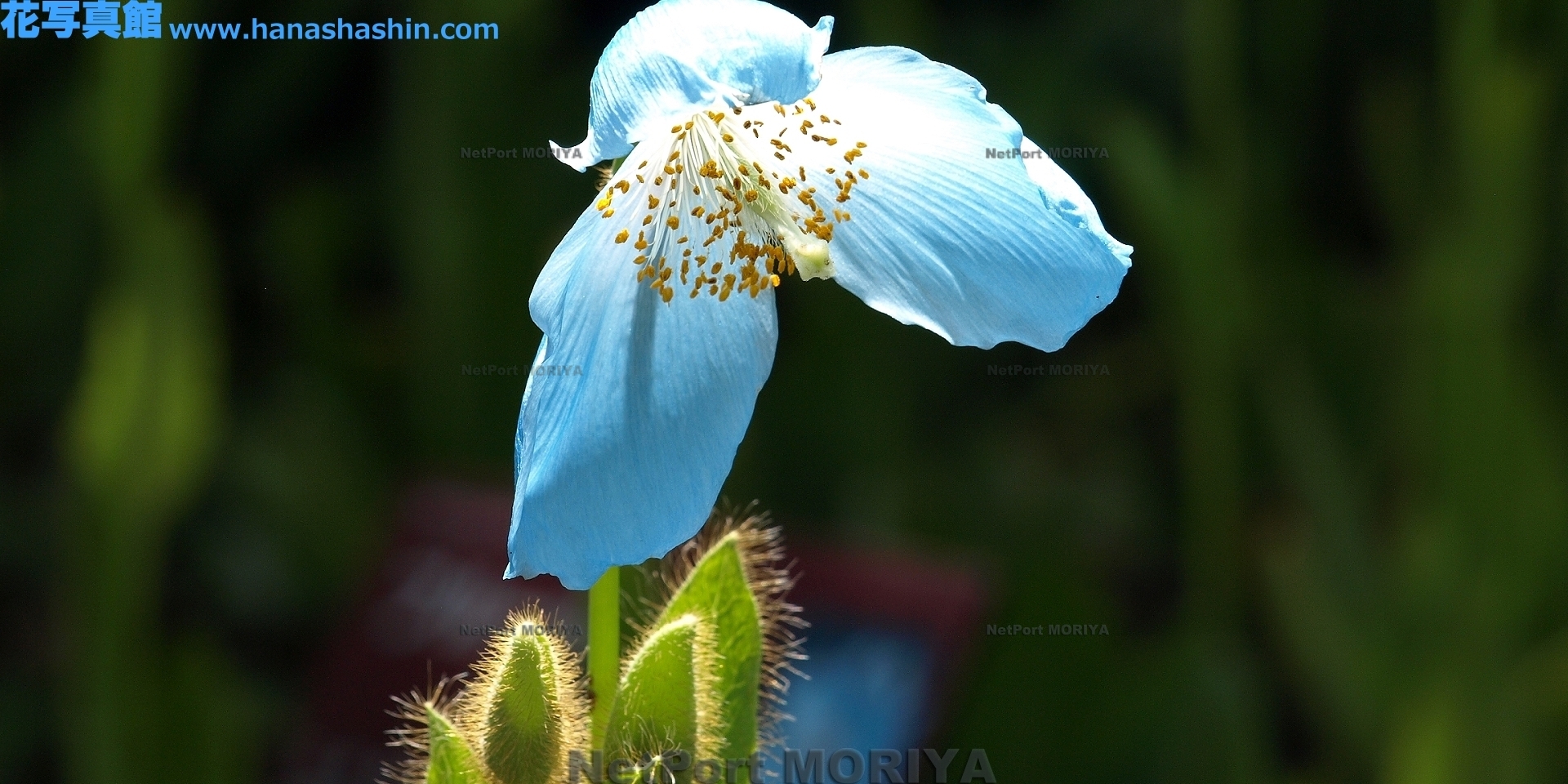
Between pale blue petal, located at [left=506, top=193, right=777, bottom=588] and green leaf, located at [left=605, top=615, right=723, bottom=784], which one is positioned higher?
pale blue petal, located at [left=506, top=193, right=777, bottom=588]

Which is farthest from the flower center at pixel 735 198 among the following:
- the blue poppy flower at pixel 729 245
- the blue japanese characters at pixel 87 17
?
the blue japanese characters at pixel 87 17

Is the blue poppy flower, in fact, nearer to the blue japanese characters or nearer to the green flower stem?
the green flower stem

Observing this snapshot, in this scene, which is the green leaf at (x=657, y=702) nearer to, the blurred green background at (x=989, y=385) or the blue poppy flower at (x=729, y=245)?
the blue poppy flower at (x=729, y=245)

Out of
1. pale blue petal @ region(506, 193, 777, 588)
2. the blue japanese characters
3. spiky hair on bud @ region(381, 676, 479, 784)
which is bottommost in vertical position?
spiky hair on bud @ region(381, 676, 479, 784)

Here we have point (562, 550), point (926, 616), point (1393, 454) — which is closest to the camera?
point (562, 550)

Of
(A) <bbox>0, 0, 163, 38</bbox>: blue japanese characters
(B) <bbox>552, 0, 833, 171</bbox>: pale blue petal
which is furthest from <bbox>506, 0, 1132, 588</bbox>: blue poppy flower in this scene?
(A) <bbox>0, 0, 163, 38</bbox>: blue japanese characters

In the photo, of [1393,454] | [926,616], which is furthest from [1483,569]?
[926,616]

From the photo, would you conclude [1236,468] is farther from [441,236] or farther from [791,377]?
[441,236]
